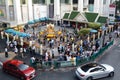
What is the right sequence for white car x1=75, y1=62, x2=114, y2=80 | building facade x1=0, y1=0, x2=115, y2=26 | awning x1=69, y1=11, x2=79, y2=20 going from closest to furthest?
1. white car x1=75, y1=62, x2=114, y2=80
2. building facade x1=0, y1=0, x2=115, y2=26
3. awning x1=69, y1=11, x2=79, y2=20

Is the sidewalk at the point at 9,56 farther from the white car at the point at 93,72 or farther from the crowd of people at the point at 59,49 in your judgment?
the white car at the point at 93,72

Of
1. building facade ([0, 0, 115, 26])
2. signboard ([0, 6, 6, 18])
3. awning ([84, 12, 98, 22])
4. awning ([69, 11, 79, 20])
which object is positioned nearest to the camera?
awning ([84, 12, 98, 22])

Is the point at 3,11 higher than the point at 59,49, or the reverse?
the point at 3,11

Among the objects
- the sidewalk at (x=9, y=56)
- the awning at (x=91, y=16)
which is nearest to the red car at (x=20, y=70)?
the sidewalk at (x=9, y=56)

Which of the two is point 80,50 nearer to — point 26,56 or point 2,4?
point 26,56

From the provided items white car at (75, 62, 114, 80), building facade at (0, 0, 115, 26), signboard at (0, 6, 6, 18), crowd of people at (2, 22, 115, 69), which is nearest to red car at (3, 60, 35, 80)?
crowd of people at (2, 22, 115, 69)

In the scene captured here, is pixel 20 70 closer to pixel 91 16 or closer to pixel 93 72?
pixel 93 72

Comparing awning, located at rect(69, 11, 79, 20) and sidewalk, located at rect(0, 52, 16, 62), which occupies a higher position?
awning, located at rect(69, 11, 79, 20)

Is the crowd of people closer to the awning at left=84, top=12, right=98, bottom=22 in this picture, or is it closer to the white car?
the white car

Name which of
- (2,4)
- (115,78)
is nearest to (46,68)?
(115,78)

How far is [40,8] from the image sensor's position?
50.8 meters

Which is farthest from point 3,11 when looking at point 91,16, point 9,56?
point 9,56

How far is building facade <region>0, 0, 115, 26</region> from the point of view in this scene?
45375mm

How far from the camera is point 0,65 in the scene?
24062 mm
